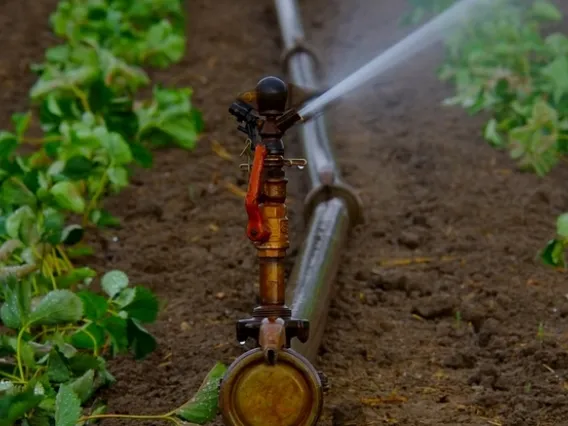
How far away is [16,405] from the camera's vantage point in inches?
85.7

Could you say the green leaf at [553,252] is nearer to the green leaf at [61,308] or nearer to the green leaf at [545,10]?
the green leaf at [61,308]

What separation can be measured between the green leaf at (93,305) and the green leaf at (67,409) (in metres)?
0.42

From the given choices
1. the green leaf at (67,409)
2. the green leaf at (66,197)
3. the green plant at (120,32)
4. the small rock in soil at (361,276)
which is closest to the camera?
the green leaf at (67,409)

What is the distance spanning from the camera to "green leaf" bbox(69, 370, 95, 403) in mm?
2477

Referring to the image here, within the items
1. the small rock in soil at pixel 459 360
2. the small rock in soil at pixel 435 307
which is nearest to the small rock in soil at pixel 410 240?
the small rock in soil at pixel 435 307

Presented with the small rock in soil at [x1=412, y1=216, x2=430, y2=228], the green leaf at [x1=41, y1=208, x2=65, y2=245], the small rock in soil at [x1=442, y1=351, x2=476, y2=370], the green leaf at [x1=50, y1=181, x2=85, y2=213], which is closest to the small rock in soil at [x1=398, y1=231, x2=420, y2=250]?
the small rock in soil at [x1=412, y1=216, x2=430, y2=228]

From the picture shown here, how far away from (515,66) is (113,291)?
95.5 inches

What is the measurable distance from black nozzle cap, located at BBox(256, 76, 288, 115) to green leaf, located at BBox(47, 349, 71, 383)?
782mm

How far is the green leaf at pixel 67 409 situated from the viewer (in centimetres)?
218

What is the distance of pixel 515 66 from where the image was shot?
15.3ft

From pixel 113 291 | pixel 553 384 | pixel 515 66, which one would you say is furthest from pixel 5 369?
pixel 515 66

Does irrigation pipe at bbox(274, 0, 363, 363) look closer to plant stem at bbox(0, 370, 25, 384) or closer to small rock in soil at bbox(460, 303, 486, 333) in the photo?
small rock in soil at bbox(460, 303, 486, 333)

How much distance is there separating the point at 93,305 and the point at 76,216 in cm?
112

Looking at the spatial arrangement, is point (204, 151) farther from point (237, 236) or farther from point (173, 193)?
point (237, 236)
